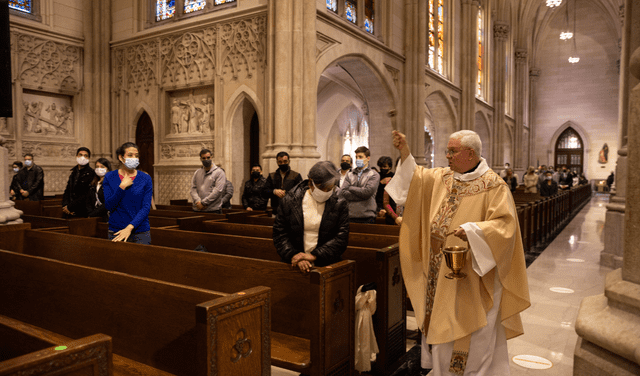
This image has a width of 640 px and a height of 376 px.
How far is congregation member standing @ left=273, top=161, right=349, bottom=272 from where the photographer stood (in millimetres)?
3096

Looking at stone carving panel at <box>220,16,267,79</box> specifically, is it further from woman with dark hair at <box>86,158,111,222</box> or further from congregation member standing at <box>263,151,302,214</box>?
woman with dark hair at <box>86,158,111,222</box>

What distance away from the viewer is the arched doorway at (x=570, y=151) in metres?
31.2

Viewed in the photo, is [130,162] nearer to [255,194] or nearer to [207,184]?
[207,184]

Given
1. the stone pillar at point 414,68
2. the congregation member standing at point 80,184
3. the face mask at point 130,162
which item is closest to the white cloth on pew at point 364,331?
the face mask at point 130,162

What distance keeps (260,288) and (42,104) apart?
38.4ft

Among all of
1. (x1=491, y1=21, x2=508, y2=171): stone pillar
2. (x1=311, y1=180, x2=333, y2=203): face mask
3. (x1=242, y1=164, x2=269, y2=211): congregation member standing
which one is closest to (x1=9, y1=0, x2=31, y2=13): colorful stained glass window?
(x1=242, y1=164, x2=269, y2=211): congregation member standing

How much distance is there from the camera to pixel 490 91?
2341 centimetres

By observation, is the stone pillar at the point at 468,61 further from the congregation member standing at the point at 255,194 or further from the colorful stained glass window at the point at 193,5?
the congregation member standing at the point at 255,194

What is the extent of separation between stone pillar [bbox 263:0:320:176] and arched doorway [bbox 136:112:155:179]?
446 cm

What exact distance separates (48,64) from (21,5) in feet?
4.83

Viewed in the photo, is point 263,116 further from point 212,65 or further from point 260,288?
point 260,288

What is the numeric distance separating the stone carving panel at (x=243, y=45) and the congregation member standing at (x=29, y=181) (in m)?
4.38

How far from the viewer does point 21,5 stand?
1110 cm

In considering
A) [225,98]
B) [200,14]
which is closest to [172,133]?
[225,98]
